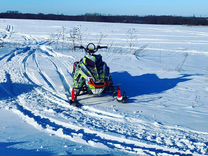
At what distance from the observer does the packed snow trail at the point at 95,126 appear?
20.2 ft

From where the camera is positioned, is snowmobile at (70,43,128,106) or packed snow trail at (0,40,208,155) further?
snowmobile at (70,43,128,106)

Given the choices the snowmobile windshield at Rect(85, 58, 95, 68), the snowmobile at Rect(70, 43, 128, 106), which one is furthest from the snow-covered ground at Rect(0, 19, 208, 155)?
the snowmobile windshield at Rect(85, 58, 95, 68)

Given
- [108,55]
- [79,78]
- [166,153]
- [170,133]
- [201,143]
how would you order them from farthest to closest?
1. [108,55]
2. [79,78]
3. [170,133]
4. [201,143]
5. [166,153]

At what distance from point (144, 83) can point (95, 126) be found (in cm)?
465

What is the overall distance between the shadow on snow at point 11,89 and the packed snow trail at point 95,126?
31 mm

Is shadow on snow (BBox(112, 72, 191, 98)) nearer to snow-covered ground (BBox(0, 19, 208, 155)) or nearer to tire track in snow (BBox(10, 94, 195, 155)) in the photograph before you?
snow-covered ground (BBox(0, 19, 208, 155))

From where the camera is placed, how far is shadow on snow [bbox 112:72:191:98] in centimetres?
1059

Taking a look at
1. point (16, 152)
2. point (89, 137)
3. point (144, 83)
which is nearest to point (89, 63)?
point (144, 83)

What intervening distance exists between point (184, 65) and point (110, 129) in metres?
10.0

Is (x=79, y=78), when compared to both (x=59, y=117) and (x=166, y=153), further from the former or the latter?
(x=166, y=153)

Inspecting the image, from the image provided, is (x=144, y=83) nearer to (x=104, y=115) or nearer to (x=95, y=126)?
(x=104, y=115)

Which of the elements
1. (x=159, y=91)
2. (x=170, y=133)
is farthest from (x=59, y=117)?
(x=159, y=91)

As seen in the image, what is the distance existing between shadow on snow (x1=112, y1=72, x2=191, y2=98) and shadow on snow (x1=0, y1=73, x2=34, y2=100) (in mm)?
2425

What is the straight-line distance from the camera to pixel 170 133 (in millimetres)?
6883
